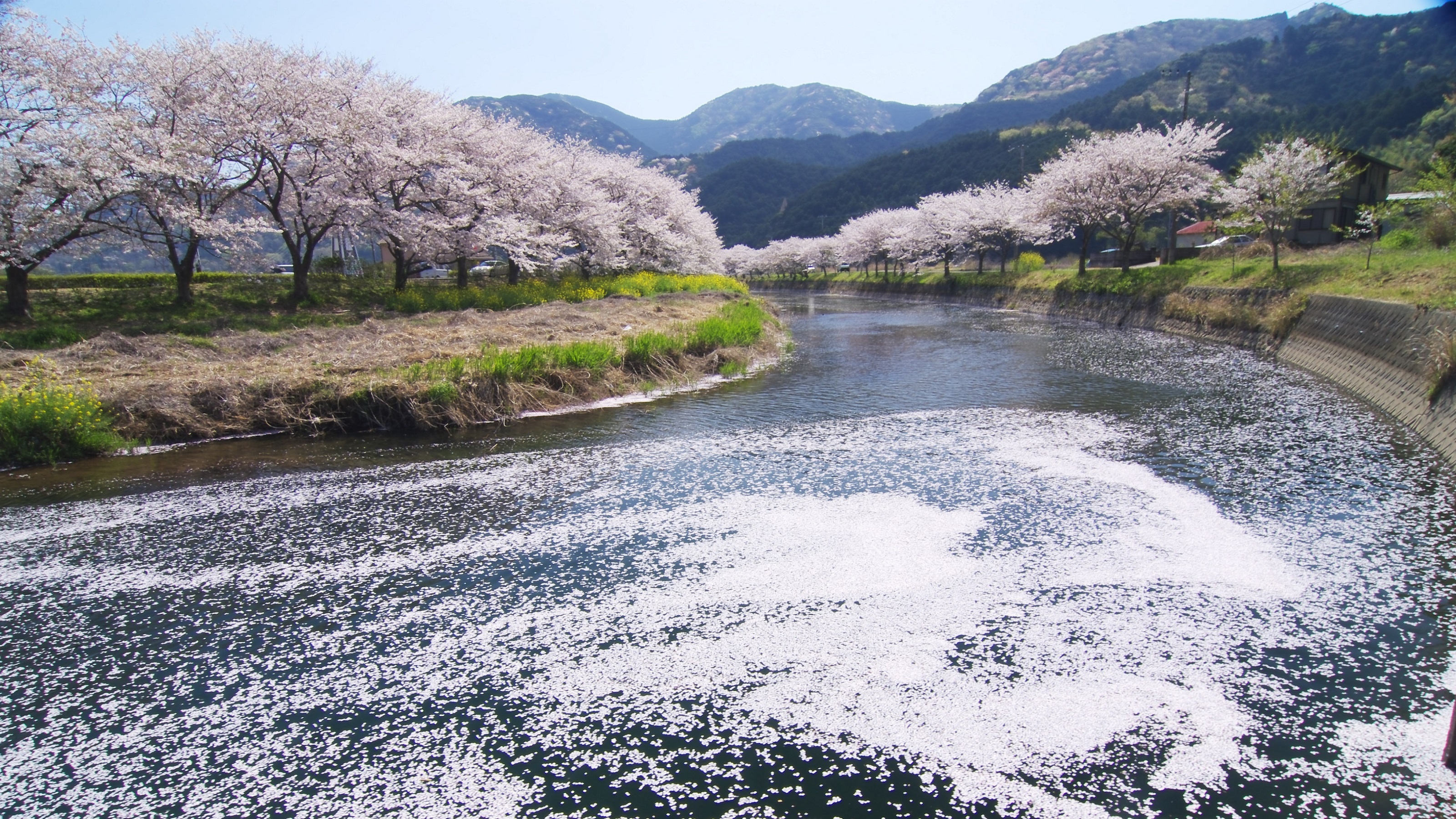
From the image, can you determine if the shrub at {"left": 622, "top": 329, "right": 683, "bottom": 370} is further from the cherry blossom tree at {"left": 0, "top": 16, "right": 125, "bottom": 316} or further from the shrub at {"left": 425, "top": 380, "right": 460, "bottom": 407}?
the cherry blossom tree at {"left": 0, "top": 16, "right": 125, "bottom": 316}

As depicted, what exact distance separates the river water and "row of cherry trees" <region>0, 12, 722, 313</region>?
10628 millimetres

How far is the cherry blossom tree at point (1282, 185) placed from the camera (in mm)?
20938

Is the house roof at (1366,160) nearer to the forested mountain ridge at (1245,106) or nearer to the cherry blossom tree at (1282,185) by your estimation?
the cherry blossom tree at (1282,185)

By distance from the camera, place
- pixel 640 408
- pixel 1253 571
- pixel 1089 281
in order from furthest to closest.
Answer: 1. pixel 1089 281
2. pixel 640 408
3. pixel 1253 571

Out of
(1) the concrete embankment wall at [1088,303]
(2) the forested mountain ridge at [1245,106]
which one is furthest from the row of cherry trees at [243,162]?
(2) the forested mountain ridge at [1245,106]

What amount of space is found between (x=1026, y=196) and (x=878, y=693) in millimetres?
44278

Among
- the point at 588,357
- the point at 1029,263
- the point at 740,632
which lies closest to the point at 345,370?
the point at 588,357

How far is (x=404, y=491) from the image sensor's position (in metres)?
8.09

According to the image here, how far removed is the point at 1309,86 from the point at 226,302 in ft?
370

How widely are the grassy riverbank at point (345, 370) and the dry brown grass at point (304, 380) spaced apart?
23 mm

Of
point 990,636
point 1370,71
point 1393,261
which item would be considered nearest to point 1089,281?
point 1393,261

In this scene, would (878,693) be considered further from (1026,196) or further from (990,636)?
(1026,196)

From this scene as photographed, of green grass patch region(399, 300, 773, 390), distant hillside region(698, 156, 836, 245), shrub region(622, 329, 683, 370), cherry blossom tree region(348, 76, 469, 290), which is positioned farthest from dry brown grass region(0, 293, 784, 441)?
distant hillside region(698, 156, 836, 245)

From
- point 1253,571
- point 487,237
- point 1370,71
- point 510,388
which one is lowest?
point 1253,571
